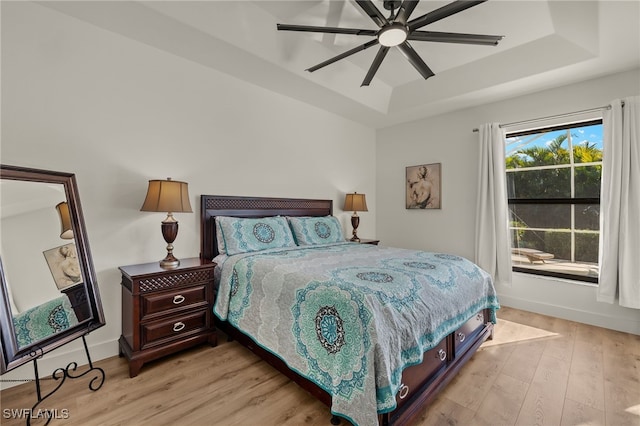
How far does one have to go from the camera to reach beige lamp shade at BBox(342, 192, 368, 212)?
13.3 feet

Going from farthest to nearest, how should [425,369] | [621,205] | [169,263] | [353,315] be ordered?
[621,205]
[169,263]
[425,369]
[353,315]

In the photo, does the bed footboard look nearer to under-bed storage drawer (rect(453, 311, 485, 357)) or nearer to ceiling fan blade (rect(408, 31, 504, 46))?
under-bed storage drawer (rect(453, 311, 485, 357))

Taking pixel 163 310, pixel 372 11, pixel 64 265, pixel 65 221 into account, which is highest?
pixel 372 11

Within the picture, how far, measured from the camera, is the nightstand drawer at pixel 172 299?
6.63 ft

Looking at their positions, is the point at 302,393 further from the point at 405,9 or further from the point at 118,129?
the point at 405,9

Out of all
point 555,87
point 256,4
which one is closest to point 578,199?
point 555,87

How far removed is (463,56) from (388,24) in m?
1.71

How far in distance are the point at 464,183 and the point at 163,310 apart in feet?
12.3

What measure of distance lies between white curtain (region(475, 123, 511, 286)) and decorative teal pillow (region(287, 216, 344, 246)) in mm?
1785

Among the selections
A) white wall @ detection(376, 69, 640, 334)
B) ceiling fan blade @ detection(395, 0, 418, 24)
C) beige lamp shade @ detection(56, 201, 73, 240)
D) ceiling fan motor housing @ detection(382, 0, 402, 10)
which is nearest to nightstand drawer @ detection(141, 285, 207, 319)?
beige lamp shade @ detection(56, 201, 73, 240)

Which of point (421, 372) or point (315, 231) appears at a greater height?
point (315, 231)

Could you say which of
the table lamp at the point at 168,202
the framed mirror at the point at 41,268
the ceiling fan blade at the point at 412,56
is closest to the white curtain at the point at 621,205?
the ceiling fan blade at the point at 412,56

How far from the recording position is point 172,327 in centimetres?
214

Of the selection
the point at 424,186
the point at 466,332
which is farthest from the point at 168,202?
the point at 424,186
